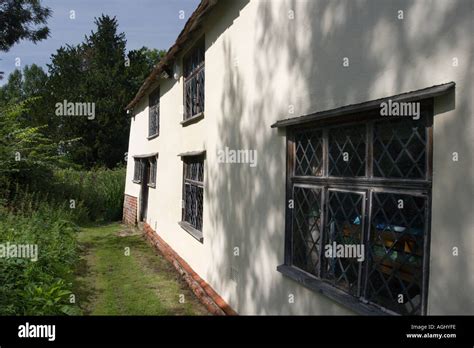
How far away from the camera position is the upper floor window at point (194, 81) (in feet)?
25.2

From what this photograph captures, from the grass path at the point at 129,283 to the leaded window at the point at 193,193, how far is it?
1193 mm

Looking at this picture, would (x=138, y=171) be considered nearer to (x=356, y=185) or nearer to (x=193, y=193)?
(x=193, y=193)

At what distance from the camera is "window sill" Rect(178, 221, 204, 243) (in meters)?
7.02

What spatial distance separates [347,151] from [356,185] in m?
0.35

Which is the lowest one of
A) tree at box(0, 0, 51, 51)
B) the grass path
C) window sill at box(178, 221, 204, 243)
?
the grass path

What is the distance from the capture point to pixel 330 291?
3312mm

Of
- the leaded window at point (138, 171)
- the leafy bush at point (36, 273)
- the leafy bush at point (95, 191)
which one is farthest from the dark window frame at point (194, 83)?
the leafy bush at point (95, 191)

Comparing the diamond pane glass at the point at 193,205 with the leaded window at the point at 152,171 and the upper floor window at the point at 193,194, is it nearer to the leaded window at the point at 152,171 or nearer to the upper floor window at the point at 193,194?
the upper floor window at the point at 193,194

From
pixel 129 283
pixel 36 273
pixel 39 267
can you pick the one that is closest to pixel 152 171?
pixel 129 283

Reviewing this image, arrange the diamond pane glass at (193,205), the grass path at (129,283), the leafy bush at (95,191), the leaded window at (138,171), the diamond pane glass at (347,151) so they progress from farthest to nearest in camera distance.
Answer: the leafy bush at (95,191), the leaded window at (138,171), the diamond pane glass at (193,205), the grass path at (129,283), the diamond pane glass at (347,151)

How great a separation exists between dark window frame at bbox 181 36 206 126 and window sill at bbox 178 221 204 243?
7.62 feet

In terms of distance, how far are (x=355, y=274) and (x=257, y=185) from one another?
2.05m

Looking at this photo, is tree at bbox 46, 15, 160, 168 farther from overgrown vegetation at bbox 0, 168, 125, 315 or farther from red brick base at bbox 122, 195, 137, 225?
overgrown vegetation at bbox 0, 168, 125, 315

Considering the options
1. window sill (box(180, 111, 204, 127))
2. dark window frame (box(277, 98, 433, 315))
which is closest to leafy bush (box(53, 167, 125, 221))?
window sill (box(180, 111, 204, 127))
